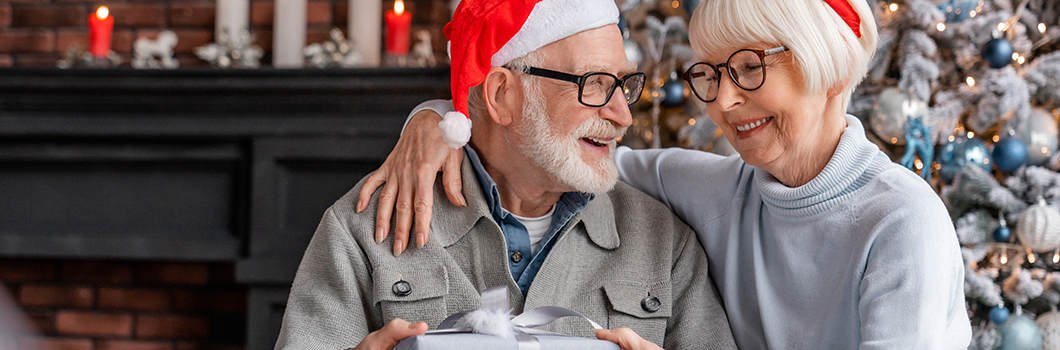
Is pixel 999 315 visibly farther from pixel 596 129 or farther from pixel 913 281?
pixel 596 129

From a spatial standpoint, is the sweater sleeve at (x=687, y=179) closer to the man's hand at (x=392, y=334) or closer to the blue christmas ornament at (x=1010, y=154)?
the man's hand at (x=392, y=334)

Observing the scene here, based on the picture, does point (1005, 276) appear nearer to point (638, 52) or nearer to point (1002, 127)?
point (1002, 127)

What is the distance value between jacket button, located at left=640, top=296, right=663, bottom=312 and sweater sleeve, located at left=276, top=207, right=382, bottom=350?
49 cm

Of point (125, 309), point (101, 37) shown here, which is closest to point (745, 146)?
point (101, 37)

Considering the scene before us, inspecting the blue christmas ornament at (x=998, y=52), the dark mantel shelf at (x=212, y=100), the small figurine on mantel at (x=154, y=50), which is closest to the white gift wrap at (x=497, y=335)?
the dark mantel shelf at (x=212, y=100)

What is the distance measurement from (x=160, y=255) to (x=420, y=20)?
1.13 meters

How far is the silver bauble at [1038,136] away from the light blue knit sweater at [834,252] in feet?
2.98

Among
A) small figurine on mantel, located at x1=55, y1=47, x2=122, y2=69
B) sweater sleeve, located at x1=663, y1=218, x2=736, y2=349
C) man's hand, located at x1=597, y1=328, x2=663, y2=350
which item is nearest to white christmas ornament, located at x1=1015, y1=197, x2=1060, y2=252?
sweater sleeve, located at x1=663, y1=218, x2=736, y2=349

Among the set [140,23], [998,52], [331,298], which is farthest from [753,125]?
[140,23]

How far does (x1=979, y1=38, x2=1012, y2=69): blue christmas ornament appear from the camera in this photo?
1.78m

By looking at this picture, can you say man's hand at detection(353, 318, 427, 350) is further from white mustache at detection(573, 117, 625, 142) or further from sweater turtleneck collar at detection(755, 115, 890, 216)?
sweater turtleneck collar at detection(755, 115, 890, 216)

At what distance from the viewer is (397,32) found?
2.17m

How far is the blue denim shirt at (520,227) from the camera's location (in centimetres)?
138

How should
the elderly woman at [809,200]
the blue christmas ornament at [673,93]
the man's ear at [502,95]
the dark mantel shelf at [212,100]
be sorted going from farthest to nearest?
the blue christmas ornament at [673,93] < the dark mantel shelf at [212,100] < the man's ear at [502,95] < the elderly woman at [809,200]
